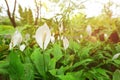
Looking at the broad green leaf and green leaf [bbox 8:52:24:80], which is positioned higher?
green leaf [bbox 8:52:24:80]

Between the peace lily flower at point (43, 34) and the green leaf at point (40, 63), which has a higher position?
the peace lily flower at point (43, 34)

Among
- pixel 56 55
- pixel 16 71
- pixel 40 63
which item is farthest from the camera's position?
pixel 56 55

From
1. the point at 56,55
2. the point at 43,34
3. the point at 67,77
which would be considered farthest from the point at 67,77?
the point at 56,55

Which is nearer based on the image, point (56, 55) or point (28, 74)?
point (28, 74)

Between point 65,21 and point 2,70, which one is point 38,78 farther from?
point 65,21

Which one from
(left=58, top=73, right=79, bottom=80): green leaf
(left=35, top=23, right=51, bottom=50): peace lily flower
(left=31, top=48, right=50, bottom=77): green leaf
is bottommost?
(left=58, top=73, right=79, bottom=80): green leaf

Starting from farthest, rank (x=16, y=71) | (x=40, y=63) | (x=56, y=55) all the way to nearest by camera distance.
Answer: (x=56, y=55)
(x=40, y=63)
(x=16, y=71)

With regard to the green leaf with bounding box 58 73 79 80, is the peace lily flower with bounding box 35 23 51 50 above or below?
above

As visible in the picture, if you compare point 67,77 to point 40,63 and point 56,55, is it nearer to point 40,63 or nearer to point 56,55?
point 40,63

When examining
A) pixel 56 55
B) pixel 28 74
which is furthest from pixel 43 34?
pixel 56 55

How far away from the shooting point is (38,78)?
659 millimetres

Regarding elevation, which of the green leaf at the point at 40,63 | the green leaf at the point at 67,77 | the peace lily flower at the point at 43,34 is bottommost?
the green leaf at the point at 67,77

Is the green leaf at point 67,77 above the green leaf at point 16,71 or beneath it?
beneath

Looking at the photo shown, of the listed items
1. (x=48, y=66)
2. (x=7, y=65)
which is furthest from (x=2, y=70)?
(x=48, y=66)
